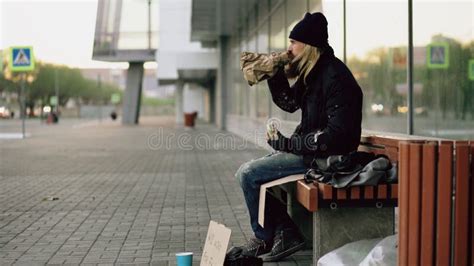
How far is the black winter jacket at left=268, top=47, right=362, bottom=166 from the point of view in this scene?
4.58 m

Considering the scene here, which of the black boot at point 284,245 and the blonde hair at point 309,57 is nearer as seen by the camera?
the blonde hair at point 309,57

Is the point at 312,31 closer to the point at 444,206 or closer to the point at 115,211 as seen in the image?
the point at 444,206

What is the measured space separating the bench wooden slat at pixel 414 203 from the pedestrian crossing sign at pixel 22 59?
24.4 meters

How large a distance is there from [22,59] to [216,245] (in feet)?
76.9

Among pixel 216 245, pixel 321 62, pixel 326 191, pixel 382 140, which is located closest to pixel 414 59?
pixel 382 140

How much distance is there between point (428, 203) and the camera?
11.4 ft

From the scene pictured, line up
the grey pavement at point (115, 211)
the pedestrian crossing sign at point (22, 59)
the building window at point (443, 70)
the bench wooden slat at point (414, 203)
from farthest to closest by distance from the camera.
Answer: the pedestrian crossing sign at point (22, 59) < the building window at point (443, 70) < the grey pavement at point (115, 211) < the bench wooden slat at point (414, 203)

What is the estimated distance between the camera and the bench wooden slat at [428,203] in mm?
3471

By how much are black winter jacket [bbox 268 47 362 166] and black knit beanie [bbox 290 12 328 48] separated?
104mm

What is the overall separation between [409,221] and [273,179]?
5.11 ft

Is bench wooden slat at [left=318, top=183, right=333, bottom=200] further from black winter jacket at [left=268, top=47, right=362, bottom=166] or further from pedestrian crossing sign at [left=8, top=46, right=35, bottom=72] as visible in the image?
pedestrian crossing sign at [left=8, top=46, right=35, bottom=72]

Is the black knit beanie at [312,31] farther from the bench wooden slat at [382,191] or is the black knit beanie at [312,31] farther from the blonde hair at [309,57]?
the bench wooden slat at [382,191]

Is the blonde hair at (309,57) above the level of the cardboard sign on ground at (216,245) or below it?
above

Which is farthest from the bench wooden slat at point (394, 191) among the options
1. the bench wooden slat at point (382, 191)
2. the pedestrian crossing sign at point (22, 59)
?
the pedestrian crossing sign at point (22, 59)
